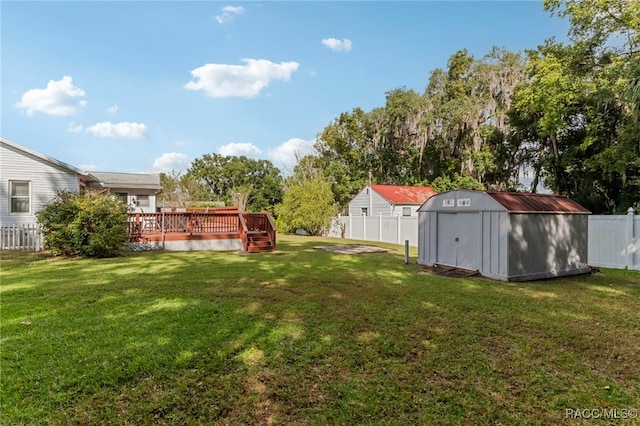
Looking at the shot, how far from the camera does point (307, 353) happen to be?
351 cm

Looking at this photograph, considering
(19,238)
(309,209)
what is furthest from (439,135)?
(19,238)

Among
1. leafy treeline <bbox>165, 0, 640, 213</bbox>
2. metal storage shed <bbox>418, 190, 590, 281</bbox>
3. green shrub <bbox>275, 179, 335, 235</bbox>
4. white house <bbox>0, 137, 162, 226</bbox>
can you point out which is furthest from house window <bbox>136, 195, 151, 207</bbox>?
metal storage shed <bbox>418, 190, 590, 281</bbox>

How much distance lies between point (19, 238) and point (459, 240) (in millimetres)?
14183

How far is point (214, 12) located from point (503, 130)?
1800 centimetres

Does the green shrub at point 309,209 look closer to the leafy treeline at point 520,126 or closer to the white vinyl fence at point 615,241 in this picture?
the leafy treeline at point 520,126

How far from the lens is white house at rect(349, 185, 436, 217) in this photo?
2095 centimetres

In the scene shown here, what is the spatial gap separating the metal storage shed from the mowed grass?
4.80 ft

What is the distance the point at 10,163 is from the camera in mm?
12594

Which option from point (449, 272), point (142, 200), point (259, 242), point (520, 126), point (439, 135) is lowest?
point (449, 272)

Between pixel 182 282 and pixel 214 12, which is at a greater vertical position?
pixel 214 12

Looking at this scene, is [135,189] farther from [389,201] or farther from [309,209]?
[389,201]

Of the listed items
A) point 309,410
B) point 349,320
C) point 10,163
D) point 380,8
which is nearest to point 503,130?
point 380,8

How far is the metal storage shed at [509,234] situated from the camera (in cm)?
766

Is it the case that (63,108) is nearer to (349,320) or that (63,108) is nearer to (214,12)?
(214,12)
